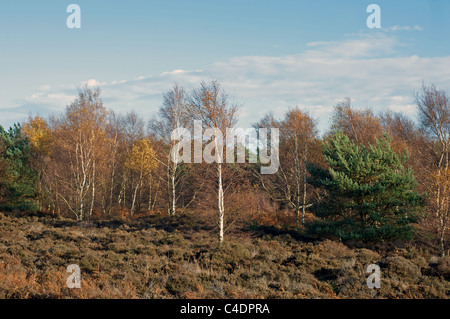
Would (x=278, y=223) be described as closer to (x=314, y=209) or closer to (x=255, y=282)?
(x=314, y=209)

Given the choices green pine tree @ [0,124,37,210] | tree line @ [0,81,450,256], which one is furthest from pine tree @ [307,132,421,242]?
green pine tree @ [0,124,37,210]

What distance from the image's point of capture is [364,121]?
3828 cm

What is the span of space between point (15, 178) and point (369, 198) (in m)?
30.8

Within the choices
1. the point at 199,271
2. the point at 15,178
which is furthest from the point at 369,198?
the point at 15,178

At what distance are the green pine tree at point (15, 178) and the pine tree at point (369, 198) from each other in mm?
26399

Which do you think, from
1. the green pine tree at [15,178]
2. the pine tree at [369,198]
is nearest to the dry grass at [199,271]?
the pine tree at [369,198]

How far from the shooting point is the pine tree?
2092 cm

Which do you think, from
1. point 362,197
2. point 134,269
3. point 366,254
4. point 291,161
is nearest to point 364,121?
point 291,161

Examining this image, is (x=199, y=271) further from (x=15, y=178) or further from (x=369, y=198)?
(x=15, y=178)

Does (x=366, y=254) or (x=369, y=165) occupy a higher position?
(x=369, y=165)

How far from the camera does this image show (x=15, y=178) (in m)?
33.8

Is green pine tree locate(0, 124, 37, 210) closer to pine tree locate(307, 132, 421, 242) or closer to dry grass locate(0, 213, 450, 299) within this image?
dry grass locate(0, 213, 450, 299)

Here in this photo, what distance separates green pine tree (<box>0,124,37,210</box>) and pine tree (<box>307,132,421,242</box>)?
2640 centimetres
